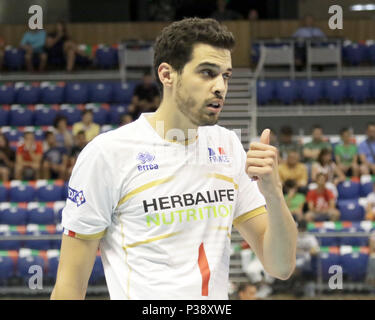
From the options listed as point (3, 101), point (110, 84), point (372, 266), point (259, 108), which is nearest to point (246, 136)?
point (259, 108)

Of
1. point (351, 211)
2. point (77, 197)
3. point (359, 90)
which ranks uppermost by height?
point (359, 90)

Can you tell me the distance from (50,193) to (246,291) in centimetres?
370

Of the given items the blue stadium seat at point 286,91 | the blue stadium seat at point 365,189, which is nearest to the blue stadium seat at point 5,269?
the blue stadium seat at point 365,189

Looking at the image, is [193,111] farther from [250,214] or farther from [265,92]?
[265,92]

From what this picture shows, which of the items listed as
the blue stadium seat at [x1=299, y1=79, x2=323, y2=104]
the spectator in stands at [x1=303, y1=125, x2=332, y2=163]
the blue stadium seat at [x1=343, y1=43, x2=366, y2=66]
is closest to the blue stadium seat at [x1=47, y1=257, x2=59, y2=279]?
the spectator in stands at [x1=303, y1=125, x2=332, y2=163]

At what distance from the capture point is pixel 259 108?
13.2 metres

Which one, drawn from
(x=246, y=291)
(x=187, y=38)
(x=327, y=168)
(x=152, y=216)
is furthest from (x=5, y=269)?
(x=187, y=38)

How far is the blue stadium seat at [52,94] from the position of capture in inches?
537

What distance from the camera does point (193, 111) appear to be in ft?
8.00

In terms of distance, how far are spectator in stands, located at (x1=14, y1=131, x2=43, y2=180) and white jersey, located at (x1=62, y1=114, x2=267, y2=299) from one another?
8.53 m

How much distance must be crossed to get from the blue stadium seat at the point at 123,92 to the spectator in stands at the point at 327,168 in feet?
14.1

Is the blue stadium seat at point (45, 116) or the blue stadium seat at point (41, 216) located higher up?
the blue stadium seat at point (45, 116)

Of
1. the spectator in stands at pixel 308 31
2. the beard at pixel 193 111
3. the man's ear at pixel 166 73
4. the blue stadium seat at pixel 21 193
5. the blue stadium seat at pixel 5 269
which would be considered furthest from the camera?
the spectator in stands at pixel 308 31

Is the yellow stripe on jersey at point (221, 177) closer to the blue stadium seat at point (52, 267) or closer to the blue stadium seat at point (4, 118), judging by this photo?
the blue stadium seat at point (52, 267)
